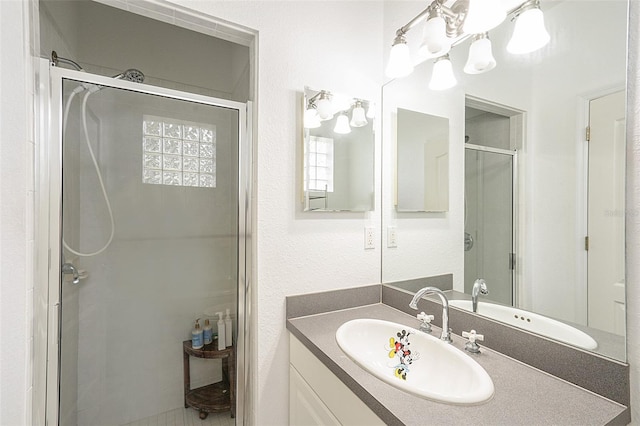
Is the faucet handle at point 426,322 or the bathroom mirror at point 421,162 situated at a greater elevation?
the bathroom mirror at point 421,162

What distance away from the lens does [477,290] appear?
3.47 ft

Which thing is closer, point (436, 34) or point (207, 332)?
point (436, 34)

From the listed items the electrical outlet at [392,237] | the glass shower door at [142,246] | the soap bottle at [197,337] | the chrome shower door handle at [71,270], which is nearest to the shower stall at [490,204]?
the electrical outlet at [392,237]

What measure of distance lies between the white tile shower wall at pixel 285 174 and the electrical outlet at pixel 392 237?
211 millimetres

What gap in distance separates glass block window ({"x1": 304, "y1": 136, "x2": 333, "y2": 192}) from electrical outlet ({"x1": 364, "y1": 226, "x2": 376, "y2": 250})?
0.98 ft

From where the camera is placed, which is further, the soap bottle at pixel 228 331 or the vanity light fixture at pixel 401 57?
the soap bottle at pixel 228 331

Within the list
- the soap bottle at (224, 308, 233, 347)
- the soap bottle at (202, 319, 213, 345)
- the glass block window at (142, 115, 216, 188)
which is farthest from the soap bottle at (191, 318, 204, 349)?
the glass block window at (142, 115, 216, 188)

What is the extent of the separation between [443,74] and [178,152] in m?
1.19

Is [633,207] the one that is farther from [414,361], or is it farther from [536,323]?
[414,361]

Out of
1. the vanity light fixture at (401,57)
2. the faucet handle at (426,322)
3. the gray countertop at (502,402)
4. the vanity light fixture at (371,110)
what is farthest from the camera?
Result: the vanity light fixture at (371,110)

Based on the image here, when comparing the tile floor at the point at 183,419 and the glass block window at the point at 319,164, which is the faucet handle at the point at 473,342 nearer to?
the glass block window at the point at 319,164

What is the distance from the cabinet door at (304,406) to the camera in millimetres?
943

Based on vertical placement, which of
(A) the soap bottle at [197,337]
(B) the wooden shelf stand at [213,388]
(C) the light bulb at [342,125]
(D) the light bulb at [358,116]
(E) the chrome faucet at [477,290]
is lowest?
(B) the wooden shelf stand at [213,388]

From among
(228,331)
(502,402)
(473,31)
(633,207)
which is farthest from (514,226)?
(228,331)
